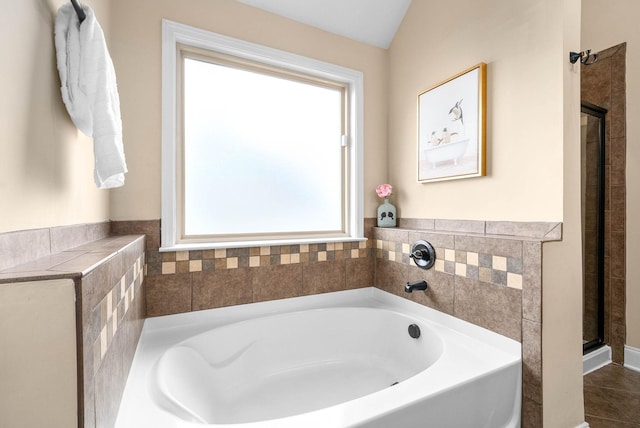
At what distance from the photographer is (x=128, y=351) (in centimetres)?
108

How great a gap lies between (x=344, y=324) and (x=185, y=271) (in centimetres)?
102

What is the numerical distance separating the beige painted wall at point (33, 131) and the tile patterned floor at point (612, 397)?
2491mm

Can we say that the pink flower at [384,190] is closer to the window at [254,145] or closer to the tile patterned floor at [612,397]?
the window at [254,145]

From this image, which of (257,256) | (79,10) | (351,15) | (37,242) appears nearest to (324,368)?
(257,256)

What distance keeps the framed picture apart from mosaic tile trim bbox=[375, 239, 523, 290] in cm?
45

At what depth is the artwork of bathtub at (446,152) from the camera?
1731 millimetres

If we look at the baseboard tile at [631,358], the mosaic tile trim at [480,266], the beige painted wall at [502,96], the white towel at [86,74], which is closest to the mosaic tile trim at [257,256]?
the mosaic tile trim at [480,266]

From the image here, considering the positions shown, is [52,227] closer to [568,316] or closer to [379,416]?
[379,416]

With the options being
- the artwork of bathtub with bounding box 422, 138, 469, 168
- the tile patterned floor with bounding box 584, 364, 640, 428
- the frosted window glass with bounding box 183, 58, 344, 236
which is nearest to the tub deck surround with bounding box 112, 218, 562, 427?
the frosted window glass with bounding box 183, 58, 344, 236

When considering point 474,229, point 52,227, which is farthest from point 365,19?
point 52,227

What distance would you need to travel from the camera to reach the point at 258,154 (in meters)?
1.97

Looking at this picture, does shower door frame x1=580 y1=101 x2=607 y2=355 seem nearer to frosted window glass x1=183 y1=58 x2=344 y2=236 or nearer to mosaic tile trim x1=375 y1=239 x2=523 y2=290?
mosaic tile trim x1=375 y1=239 x2=523 y2=290

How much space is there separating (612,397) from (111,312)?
8.59 feet

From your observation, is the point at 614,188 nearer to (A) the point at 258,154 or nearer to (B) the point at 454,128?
(B) the point at 454,128
